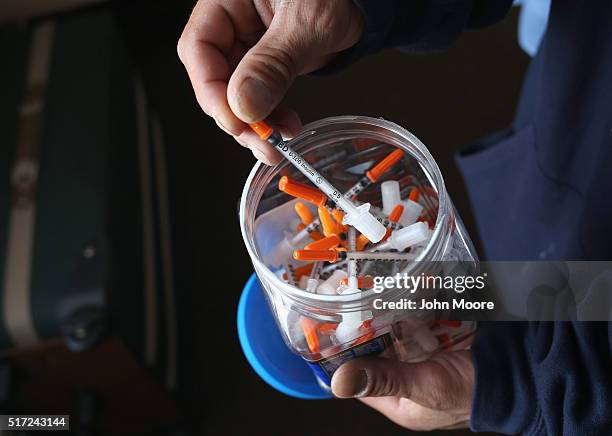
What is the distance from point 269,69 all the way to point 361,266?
0.21m

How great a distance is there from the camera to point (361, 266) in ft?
2.07

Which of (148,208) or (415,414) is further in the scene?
(148,208)

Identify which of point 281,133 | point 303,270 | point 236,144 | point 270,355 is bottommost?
point 236,144

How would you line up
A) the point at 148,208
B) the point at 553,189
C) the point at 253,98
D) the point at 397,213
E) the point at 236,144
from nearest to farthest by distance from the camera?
the point at 253,98 → the point at 397,213 → the point at 553,189 → the point at 148,208 → the point at 236,144

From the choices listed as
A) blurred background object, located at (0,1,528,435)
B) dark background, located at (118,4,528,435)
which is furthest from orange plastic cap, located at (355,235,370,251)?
dark background, located at (118,4,528,435)

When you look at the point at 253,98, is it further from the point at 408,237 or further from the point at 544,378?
the point at 544,378

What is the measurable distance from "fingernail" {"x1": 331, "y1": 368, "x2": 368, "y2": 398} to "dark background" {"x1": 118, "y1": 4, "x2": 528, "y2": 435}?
2.11 ft

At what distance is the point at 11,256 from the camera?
1.06 metres

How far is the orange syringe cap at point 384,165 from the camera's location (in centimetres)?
67

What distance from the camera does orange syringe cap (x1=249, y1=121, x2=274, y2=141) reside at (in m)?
0.59

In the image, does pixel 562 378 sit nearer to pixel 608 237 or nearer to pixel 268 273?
pixel 608 237

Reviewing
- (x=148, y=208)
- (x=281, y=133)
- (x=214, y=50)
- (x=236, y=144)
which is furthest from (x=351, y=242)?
(x=236, y=144)

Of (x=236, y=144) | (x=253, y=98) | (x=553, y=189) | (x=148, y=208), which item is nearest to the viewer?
(x=253, y=98)

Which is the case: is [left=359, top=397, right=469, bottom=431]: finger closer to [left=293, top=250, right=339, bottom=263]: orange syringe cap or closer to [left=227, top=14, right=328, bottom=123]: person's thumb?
[left=293, top=250, right=339, bottom=263]: orange syringe cap
